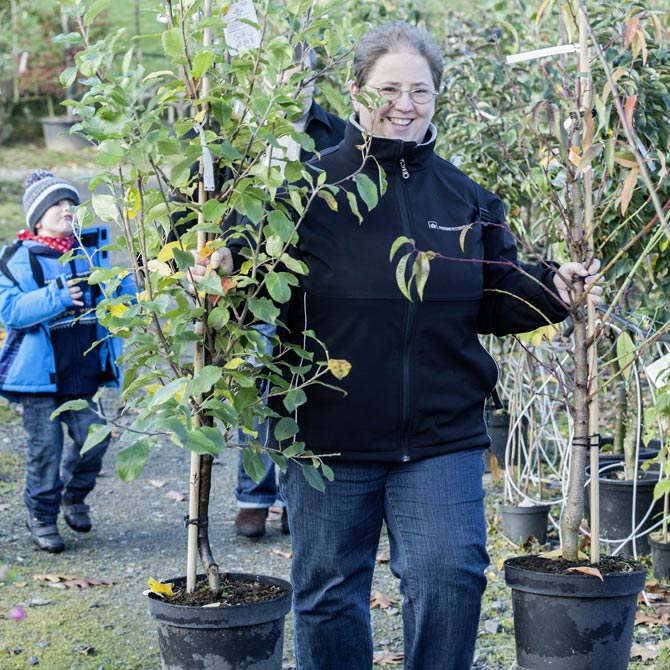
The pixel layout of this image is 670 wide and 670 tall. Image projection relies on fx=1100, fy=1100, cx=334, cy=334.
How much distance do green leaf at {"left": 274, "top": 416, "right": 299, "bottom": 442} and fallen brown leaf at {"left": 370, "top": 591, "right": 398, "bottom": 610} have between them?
5.88ft

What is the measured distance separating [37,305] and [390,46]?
264cm

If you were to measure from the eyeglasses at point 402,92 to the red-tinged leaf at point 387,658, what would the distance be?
1.96m

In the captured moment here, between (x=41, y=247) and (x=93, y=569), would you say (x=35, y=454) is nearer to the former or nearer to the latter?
(x=93, y=569)

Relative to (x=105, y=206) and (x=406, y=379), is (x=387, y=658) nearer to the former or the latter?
(x=406, y=379)

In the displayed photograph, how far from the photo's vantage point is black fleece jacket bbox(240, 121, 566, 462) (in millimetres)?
2848

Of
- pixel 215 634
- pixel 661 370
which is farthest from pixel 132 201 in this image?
pixel 661 370

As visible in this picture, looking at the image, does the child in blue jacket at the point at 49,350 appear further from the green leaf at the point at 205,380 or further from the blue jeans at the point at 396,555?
the green leaf at the point at 205,380

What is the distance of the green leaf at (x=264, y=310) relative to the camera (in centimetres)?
263

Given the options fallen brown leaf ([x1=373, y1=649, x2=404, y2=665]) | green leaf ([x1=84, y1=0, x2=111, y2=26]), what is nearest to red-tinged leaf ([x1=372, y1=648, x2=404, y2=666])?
fallen brown leaf ([x1=373, y1=649, x2=404, y2=665])

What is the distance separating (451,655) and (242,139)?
1432 millimetres

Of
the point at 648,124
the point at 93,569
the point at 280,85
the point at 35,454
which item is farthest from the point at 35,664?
the point at 648,124

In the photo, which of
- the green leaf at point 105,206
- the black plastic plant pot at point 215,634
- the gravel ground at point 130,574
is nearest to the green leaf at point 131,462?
the black plastic plant pot at point 215,634

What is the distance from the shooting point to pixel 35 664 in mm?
3805

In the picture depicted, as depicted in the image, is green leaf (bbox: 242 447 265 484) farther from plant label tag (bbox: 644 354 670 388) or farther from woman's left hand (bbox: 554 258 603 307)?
plant label tag (bbox: 644 354 670 388)
